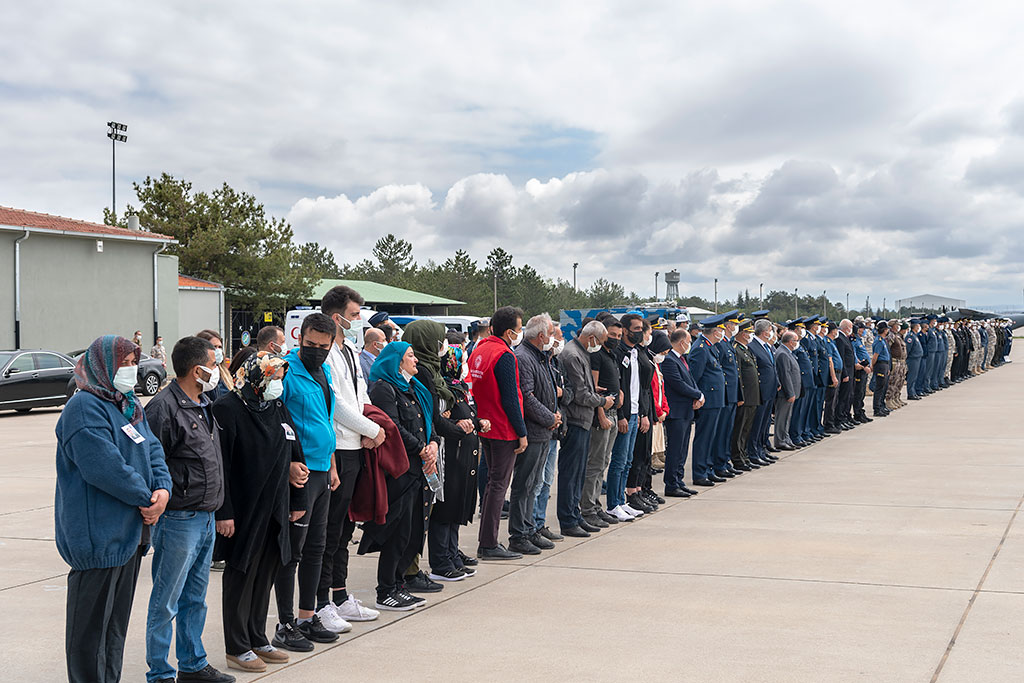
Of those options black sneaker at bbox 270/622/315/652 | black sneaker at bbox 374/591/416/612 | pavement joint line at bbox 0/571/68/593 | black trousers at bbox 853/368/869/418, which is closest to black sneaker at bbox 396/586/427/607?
black sneaker at bbox 374/591/416/612

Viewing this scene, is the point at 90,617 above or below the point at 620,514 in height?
above

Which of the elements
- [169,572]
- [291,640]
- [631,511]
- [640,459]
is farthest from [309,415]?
[640,459]

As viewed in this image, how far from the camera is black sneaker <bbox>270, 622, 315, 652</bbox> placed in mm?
5672

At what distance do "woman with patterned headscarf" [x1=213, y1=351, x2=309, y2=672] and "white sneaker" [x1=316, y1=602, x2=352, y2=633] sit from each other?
62 centimetres

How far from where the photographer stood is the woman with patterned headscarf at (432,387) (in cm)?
694

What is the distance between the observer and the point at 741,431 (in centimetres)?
1376

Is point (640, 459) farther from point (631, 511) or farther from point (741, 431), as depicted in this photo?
point (741, 431)

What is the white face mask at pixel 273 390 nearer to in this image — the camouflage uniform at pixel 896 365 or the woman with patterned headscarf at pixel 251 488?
the woman with patterned headscarf at pixel 251 488

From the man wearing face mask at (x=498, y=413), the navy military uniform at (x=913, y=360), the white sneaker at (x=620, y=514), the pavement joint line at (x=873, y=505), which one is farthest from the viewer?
the navy military uniform at (x=913, y=360)

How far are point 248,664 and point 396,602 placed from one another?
1.43 m

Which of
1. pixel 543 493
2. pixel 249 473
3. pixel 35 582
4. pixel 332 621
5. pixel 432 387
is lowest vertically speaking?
pixel 35 582

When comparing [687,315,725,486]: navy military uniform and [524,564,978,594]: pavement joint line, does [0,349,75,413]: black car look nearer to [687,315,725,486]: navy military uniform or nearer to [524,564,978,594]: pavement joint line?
[687,315,725,486]: navy military uniform

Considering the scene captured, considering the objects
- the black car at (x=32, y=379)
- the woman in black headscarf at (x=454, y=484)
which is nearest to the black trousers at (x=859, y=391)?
the woman in black headscarf at (x=454, y=484)

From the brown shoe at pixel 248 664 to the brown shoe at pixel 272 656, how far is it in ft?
0.35
